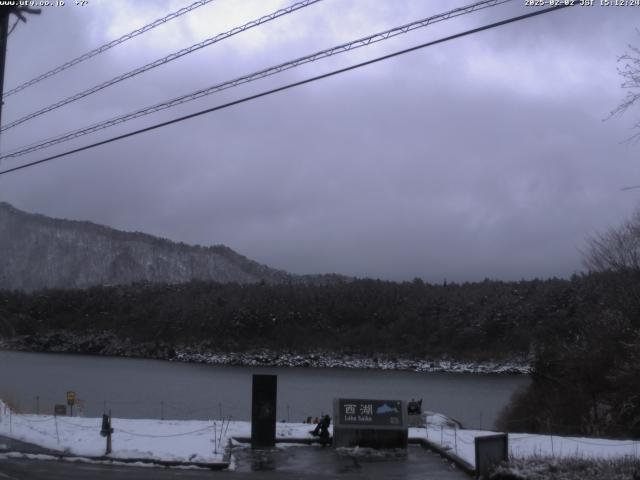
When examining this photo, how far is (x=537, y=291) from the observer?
131000mm

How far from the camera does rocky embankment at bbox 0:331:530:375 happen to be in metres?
130

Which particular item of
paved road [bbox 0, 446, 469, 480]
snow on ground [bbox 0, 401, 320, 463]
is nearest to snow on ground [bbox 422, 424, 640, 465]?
paved road [bbox 0, 446, 469, 480]

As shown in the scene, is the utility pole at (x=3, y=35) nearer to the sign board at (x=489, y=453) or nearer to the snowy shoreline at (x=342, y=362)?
the sign board at (x=489, y=453)

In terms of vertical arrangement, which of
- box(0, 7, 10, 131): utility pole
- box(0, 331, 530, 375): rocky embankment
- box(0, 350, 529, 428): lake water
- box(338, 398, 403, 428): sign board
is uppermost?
box(0, 7, 10, 131): utility pole

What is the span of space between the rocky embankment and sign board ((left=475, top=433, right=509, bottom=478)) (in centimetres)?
10363

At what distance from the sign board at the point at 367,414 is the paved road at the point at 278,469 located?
1.08 metres

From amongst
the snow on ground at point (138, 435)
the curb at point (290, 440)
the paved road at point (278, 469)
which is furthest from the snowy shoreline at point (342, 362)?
Result: the paved road at point (278, 469)

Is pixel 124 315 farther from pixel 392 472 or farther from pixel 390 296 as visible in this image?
pixel 392 472

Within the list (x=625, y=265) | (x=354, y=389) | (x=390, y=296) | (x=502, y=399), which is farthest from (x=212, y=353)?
(x=625, y=265)

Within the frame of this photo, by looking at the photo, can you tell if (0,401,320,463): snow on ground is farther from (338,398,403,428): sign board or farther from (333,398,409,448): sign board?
(338,398,403,428): sign board

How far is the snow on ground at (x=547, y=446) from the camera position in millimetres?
18547

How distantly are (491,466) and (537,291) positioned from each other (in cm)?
11946

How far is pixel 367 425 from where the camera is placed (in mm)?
21125

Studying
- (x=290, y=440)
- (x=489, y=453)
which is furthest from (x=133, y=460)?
(x=489, y=453)
